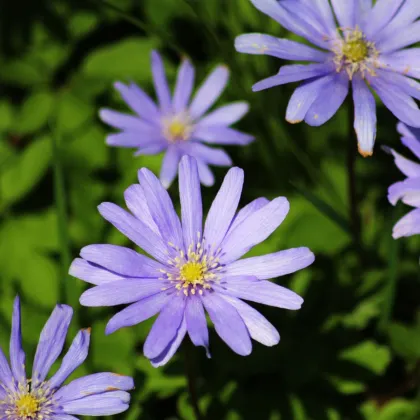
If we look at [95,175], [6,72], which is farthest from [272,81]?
[6,72]

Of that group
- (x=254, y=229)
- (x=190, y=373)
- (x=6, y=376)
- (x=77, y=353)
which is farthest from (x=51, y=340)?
(x=254, y=229)

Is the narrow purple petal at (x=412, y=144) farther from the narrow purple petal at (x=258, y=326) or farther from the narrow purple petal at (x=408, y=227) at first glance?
the narrow purple petal at (x=258, y=326)

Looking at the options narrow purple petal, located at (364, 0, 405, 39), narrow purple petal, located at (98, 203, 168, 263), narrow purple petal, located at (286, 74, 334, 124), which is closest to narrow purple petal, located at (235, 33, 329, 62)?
narrow purple petal, located at (286, 74, 334, 124)

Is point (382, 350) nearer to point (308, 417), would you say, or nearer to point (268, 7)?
point (308, 417)

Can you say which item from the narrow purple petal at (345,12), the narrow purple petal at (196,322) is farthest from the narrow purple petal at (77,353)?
the narrow purple petal at (345,12)

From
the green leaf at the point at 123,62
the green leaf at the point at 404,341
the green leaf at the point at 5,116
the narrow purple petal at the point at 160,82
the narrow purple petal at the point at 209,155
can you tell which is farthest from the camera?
the green leaf at the point at 5,116

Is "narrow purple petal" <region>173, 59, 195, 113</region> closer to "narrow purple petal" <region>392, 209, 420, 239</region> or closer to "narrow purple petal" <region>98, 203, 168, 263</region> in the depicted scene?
"narrow purple petal" <region>98, 203, 168, 263</region>

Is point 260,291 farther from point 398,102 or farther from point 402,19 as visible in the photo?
point 402,19
